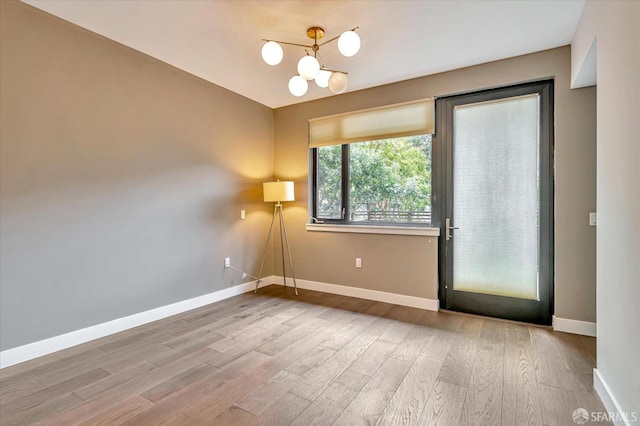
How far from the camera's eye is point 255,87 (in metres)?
3.76

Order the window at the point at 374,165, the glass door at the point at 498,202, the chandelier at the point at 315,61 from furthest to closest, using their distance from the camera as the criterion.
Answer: the window at the point at 374,165
the glass door at the point at 498,202
the chandelier at the point at 315,61

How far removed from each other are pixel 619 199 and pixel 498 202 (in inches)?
63.3

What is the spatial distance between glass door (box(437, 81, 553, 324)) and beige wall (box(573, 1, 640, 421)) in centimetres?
116

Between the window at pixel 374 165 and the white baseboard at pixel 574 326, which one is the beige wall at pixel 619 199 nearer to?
the white baseboard at pixel 574 326

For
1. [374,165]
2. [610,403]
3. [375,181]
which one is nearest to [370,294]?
[375,181]

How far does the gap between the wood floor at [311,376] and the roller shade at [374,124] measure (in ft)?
6.99

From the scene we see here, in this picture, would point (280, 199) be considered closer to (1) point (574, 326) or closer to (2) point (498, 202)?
(2) point (498, 202)

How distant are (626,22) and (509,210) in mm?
1900

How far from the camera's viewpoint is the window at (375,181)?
3582mm

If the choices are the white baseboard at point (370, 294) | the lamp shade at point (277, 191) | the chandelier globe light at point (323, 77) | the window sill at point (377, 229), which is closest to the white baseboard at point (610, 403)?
the white baseboard at point (370, 294)

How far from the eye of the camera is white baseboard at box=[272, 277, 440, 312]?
345 cm

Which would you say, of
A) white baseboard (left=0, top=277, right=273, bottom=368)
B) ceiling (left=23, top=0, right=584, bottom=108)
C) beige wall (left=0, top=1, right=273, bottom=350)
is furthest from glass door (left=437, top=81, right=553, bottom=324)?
white baseboard (left=0, top=277, right=273, bottom=368)

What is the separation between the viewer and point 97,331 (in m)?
2.66

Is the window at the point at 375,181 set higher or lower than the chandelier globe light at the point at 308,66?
lower
